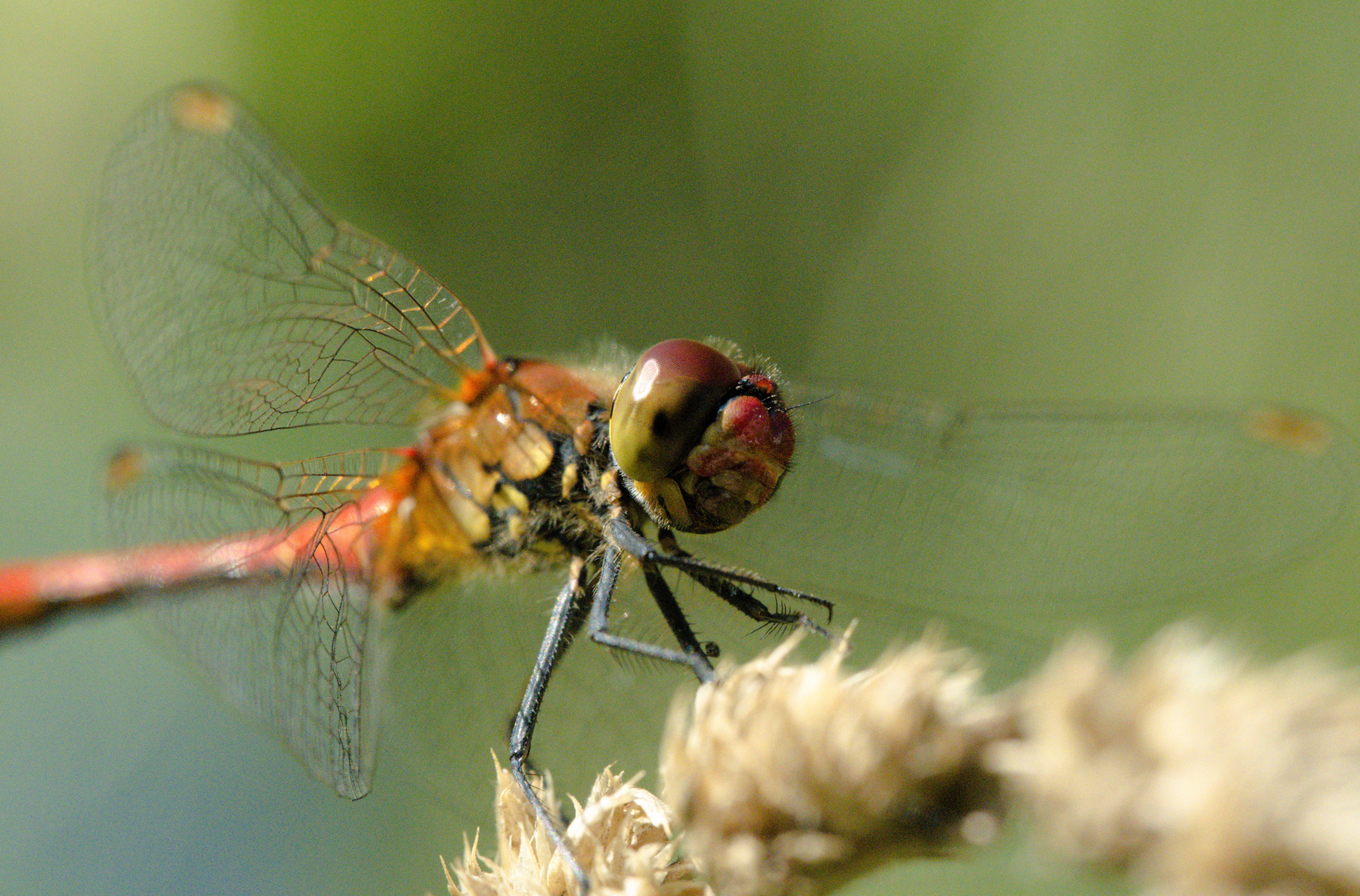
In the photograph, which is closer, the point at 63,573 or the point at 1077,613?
the point at 1077,613

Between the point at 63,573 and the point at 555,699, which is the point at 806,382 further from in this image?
the point at 63,573

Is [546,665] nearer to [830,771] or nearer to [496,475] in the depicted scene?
[496,475]

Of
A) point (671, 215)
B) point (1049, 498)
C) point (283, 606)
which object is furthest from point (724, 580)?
point (671, 215)

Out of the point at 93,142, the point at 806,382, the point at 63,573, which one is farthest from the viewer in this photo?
the point at 93,142

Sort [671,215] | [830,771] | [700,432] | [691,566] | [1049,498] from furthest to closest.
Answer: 1. [671,215]
2. [1049,498]
3. [700,432]
4. [691,566]
5. [830,771]

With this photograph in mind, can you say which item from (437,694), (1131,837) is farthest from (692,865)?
(437,694)

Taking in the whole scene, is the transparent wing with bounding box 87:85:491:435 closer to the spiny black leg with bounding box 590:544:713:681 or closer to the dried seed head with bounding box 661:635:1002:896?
the spiny black leg with bounding box 590:544:713:681

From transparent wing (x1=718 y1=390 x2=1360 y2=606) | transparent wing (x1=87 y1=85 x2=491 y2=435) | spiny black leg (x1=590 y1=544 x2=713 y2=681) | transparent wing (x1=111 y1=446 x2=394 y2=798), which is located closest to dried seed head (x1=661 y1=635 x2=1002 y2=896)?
spiny black leg (x1=590 y1=544 x2=713 y2=681)
